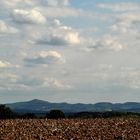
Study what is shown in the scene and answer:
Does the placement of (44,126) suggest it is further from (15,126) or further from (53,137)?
(53,137)

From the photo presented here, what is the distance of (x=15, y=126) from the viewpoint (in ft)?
213

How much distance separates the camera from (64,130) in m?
60.9

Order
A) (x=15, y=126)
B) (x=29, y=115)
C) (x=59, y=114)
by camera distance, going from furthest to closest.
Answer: (x=29, y=115) → (x=59, y=114) → (x=15, y=126)

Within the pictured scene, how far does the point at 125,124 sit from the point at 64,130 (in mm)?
13249

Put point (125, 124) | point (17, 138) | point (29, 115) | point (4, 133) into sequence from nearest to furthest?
point (17, 138), point (4, 133), point (125, 124), point (29, 115)

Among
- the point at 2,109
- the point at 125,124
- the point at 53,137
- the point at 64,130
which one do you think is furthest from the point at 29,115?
the point at 53,137

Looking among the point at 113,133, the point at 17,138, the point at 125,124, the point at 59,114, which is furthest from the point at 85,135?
the point at 59,114

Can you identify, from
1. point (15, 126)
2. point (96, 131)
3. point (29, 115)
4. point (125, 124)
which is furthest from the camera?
point (29, 115)

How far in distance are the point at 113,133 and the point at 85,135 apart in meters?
3.78

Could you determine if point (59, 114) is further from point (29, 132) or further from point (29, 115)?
point (29, 132)

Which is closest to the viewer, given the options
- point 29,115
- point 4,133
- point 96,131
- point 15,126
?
point 4,133

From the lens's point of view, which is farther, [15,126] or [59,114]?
[59,114]

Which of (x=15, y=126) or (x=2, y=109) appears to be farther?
(x=2, y=109)

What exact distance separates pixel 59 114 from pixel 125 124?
102 ft
